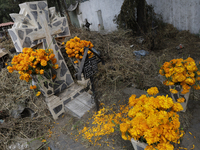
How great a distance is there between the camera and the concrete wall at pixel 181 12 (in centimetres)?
613

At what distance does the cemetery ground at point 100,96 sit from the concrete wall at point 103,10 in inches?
169

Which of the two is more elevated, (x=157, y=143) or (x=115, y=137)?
(x=157, y=143)

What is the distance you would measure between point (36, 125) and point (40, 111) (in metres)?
0.32

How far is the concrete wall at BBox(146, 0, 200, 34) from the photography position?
613cm

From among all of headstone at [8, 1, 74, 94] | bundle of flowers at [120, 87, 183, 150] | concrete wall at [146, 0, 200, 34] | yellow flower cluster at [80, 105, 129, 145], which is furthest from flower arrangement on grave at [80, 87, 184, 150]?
concrete wall at [146, 0, 200, 34]

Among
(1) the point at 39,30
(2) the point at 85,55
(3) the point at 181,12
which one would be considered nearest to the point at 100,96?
(2) the point at 85,55

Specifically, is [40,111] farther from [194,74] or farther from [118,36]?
[118,36]


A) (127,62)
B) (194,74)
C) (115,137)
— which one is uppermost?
(194,74)

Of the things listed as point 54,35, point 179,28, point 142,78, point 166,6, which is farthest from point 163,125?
point 166,6

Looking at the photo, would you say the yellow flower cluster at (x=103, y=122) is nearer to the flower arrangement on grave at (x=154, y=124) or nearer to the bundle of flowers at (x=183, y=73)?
the flower arrangement on grave at (x=154, y=124)

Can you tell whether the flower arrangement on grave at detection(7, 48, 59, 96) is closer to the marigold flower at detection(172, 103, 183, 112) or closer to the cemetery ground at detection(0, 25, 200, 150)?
the cemetery ground at detection(0, 25, 200, 150)

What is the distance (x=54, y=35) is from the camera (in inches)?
138

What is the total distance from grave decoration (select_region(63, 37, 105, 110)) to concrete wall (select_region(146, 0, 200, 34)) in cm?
550


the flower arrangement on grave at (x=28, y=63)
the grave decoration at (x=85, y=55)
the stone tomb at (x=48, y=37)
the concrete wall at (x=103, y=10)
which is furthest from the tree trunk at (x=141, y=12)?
the flower arrangement on grave at (x=28, y=63)
